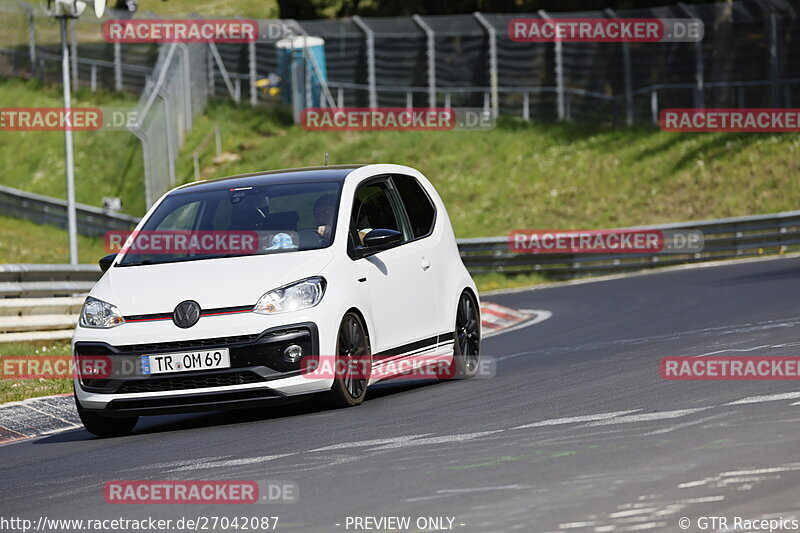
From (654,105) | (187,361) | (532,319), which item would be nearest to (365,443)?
(187,361)

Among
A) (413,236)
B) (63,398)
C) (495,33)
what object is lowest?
(63,398)

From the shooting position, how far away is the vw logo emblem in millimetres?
9297

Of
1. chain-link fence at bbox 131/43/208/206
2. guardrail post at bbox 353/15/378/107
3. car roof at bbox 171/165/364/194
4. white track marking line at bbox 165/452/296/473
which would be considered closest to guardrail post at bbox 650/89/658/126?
guardrail post at bbox 353/15/378/107

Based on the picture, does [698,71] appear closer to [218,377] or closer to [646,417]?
[218,377]

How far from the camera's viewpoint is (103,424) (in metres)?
9.81

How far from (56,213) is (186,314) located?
26.3 metres

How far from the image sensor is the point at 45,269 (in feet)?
56.0

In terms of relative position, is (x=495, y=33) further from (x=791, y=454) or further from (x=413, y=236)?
(x=791, y=454)

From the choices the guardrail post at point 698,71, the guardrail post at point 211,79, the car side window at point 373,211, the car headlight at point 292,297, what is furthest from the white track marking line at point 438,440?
the guardrail post at point 211,79

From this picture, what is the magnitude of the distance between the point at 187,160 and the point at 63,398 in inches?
1127

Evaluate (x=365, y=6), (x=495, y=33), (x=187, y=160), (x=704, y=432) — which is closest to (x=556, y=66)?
(x=495, y=33)

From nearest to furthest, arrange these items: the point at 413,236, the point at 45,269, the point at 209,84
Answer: the point at 413,236, the point at 45,269, the point at 209,84

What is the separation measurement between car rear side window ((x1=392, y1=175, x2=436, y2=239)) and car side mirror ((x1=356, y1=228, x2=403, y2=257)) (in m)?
0.88

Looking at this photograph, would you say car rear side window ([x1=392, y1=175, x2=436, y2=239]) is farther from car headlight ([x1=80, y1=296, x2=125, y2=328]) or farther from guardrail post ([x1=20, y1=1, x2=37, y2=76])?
guardrail post ([x1=20, y1=1, x2=37, y2=76])
